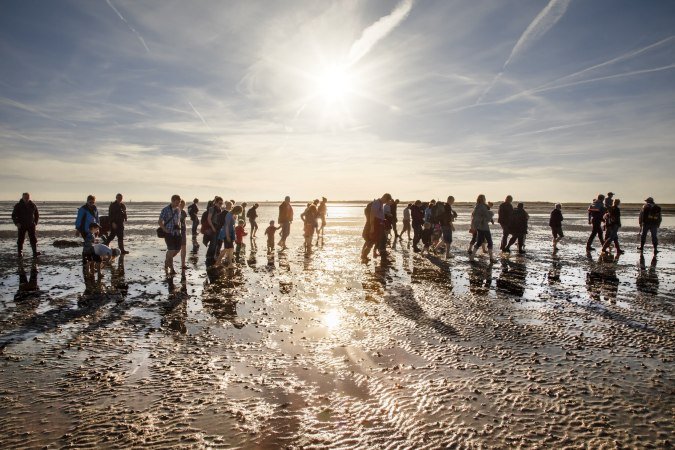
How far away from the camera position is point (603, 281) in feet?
37.5

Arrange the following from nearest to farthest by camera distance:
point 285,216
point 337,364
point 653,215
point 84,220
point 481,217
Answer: point 337,364 → point 84,220 → point 481,217 → point 653,215 → point 285,216

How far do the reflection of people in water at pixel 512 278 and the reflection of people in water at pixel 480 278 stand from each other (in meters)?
0.35

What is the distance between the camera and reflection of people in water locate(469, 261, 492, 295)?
10.3 meters

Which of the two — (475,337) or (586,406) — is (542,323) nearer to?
(475,337)

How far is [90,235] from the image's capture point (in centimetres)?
1203

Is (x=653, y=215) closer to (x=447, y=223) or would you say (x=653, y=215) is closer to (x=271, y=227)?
(x=447, y=223)

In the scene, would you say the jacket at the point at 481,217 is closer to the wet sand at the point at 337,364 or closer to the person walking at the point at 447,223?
the person walking at the point at 447,223

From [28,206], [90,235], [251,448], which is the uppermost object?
[28,206]

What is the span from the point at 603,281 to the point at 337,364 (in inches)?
400

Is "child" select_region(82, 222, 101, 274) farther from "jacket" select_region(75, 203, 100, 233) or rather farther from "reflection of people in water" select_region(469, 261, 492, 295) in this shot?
"reflection of people in water" select_region(469, 261, 492, 295)

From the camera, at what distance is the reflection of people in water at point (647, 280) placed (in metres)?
10.1

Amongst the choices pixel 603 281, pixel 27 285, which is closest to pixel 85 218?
pixel 27 285

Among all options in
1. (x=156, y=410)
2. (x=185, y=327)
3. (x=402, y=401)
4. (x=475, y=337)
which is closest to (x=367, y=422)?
(x=402, y=401)

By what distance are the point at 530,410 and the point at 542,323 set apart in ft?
12.1
